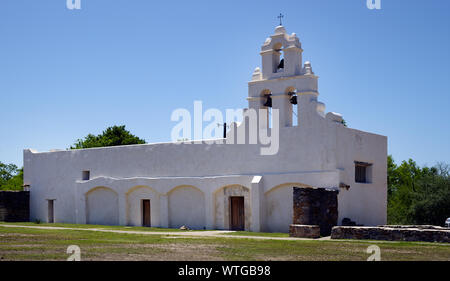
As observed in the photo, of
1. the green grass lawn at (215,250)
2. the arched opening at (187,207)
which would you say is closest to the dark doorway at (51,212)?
the arched opening at (187,207)

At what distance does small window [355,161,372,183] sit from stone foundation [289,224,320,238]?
21.8 ft

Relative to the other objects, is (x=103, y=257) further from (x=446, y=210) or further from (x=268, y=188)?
(x=446, y=210)

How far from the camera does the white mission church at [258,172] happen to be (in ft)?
80.8

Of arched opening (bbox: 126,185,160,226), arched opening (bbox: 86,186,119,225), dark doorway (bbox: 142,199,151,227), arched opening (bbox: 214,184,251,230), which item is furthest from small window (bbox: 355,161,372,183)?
arched opening (bbox: 86,186,119,225)

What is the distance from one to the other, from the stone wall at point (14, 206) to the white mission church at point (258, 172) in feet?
15.6

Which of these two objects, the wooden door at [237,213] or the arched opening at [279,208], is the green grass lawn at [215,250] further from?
the wooden door at [237,213]

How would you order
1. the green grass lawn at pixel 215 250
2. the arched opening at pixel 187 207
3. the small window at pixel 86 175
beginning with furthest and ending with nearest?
the small window at pixel 86 175 < the arched opening at pixel 187 207 < the green grass lawn at pixel 215 250

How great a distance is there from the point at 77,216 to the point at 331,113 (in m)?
16.7

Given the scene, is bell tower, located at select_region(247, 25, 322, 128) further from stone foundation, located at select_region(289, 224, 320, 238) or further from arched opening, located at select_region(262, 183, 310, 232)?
stone foundation, located at select_region(289, 224, 320, 238)

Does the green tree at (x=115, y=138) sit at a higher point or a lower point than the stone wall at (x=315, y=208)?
higher

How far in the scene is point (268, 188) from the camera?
82.4ft

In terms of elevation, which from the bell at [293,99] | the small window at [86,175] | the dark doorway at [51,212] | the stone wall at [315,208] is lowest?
the dark doorway at [51,212]
